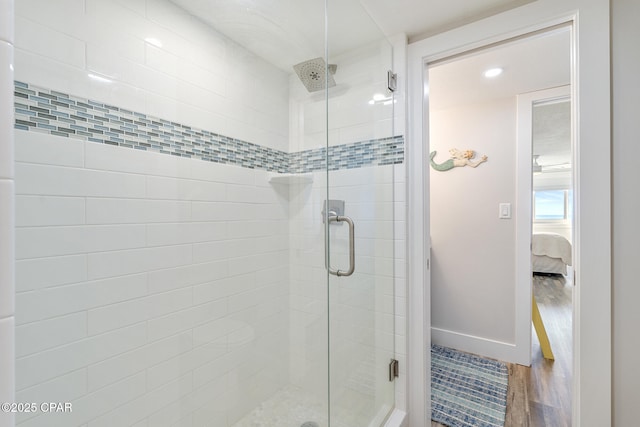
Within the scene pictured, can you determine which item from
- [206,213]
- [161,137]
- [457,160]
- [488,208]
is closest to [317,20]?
[161,137]

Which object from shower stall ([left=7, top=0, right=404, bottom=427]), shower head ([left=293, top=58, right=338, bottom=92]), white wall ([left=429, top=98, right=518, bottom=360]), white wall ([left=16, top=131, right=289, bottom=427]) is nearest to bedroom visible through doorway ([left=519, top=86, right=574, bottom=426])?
white wall ([left=429, top=98, right=518, bottom=360])

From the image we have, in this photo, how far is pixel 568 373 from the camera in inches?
86.4

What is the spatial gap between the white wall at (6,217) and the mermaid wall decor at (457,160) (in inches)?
114

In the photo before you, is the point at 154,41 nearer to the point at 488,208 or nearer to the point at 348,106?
the point at 348,106

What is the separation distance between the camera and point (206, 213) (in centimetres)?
139

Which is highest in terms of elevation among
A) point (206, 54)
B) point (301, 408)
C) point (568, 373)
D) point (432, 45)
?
point (432, 45)

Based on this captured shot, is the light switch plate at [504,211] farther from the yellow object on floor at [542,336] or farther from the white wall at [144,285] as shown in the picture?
the white wall at [144,285]

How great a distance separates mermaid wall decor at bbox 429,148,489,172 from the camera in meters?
2.65

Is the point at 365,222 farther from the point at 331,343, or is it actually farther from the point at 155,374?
the point at 155,374

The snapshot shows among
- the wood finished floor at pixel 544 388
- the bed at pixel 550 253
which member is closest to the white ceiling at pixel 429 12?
the wood finished floor at pixel 544 388

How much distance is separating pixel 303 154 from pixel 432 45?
2.98ft

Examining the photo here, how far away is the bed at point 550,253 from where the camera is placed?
514cm

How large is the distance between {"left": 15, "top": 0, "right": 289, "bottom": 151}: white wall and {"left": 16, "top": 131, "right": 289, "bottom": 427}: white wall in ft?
0.68

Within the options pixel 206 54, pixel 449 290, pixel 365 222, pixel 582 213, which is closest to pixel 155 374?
pixel 365 222
